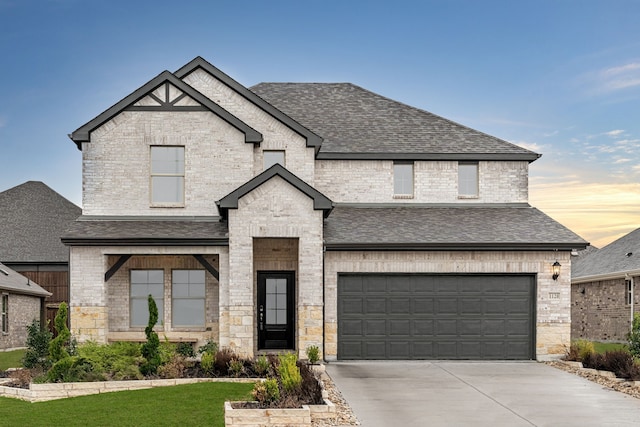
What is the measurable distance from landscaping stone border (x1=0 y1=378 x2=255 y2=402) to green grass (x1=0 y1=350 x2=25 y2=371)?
494 centimetres

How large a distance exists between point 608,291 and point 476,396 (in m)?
18.8

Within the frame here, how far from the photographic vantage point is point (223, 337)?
20.5 metres

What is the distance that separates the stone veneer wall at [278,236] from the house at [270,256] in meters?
0.03

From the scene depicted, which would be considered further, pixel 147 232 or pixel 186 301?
pixel 186 301

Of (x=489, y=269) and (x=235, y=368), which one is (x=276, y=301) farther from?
(x=489, y=269)

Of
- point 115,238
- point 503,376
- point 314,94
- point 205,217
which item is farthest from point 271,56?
point 503,376

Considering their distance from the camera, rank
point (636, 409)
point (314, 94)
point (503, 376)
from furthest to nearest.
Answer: point (314, 94)
point (503, 376)
point (636, 409)

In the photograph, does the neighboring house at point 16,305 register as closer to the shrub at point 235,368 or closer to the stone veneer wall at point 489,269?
the stone veneer wall at point 489,269

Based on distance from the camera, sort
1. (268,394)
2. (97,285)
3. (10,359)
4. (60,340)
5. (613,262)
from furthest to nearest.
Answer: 1. (613,262)
2. (10,359)
3. (97,285)
4. (60,340)
5. (268,394)

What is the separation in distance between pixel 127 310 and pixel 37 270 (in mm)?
15315

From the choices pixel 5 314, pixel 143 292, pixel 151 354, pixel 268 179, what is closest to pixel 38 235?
pixel 5 314

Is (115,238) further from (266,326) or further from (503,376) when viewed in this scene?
(503,376)

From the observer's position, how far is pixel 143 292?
72.2ft

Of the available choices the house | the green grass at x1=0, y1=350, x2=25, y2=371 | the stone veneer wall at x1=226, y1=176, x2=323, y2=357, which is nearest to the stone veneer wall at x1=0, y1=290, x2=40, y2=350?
the green grass at x1=0, y1=350, x2=25, y2=371
